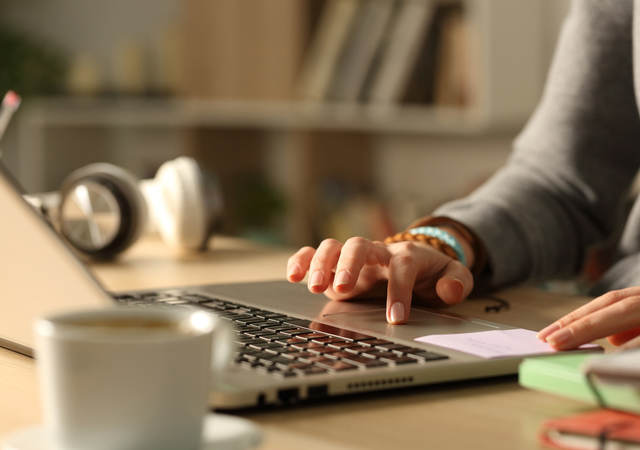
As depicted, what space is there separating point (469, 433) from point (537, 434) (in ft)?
0.12

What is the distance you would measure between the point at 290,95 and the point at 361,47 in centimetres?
33

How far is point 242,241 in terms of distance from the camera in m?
1.68

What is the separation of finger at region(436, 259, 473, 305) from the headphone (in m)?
0.58

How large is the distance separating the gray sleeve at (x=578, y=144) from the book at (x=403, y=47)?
141 centimetres

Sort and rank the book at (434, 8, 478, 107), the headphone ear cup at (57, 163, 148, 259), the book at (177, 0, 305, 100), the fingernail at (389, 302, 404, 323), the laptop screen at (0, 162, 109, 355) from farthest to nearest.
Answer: the book at (177, 0, 305, 100)
the book at (434, 8, 478, 107)
the headphone ear cup at (57, 163, 148, 259)
the fingernail at (389, 302, 404, 323)
the laptop screen at (0, 162, 109, 355)

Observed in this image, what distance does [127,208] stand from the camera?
4.45 feet

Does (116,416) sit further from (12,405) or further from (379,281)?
(379,281)

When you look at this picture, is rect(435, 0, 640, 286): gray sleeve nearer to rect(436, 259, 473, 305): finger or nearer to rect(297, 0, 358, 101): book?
rect(436, 259, 473, 305): finger

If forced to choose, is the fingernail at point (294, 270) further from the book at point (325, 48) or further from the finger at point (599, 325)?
the book at point (325, 48)

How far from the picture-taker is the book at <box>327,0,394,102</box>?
2.73 m

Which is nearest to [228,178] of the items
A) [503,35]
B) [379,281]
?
[503,35]

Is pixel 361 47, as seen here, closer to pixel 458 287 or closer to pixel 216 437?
pixel 458 287

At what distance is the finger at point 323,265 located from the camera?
844mm

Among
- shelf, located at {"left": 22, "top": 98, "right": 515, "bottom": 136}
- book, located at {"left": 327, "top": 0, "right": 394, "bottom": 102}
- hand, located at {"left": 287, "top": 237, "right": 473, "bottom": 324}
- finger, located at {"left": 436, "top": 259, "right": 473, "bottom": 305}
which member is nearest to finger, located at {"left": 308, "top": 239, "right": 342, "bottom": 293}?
hand, located at {"left": 287, "top": 237, "right": 473, "bottom": 324}
